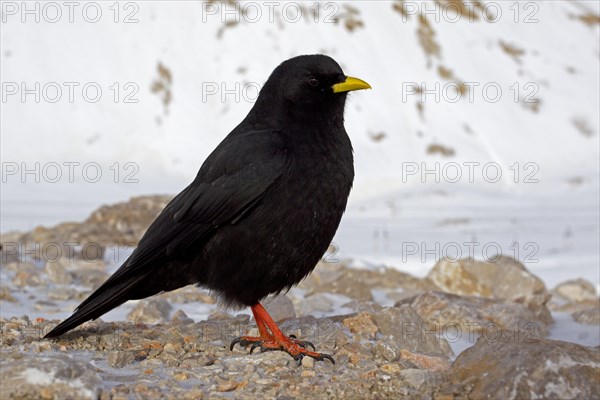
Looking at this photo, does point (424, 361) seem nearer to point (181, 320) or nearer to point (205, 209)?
point (205, 209)

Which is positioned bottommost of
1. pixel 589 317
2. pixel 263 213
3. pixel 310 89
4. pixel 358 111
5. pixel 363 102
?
pixel 589 317

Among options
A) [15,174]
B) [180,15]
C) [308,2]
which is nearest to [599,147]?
[308,2]

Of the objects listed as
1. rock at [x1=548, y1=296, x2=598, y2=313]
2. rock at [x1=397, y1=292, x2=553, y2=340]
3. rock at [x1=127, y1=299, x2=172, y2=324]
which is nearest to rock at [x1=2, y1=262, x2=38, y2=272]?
rock at [x1=127, y1=299, x2=172, y2=324]

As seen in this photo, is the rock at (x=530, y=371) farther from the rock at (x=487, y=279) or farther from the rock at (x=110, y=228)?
the rock at (x=110, y=228)

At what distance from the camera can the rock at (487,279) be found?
1055 cm

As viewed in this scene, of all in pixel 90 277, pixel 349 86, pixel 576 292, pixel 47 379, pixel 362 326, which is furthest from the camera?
pixel 576 292

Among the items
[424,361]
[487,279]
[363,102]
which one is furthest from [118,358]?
[363,102]

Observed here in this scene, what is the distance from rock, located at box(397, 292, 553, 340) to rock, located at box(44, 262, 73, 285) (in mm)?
3546

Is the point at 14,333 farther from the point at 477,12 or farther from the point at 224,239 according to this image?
the point at 477,12

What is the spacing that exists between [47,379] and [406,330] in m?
2.92

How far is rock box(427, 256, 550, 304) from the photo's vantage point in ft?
34.6

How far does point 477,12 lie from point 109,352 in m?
55.0

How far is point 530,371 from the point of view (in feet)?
13.4

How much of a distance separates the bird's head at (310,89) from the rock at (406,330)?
151 cm
